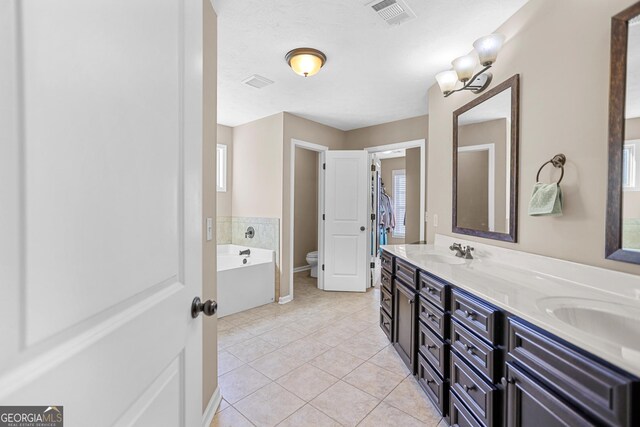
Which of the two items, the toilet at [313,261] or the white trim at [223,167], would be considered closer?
the white trim at [223,167]

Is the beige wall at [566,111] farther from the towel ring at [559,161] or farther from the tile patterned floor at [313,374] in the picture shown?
the tile patterned floor at [313,374]

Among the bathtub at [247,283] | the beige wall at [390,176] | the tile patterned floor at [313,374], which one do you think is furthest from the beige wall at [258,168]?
the beige wall at [390,176]

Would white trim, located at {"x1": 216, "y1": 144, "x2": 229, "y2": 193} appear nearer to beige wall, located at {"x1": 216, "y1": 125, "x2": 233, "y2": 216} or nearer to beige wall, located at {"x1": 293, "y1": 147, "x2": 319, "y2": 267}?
beige wall, located at {"x1": 216, "y1": 125, "x2": 233, "y2": 216}

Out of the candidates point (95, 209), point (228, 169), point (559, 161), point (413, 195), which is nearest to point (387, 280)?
point (559, 161)

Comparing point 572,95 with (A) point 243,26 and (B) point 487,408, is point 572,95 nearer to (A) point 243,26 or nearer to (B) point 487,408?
(B) point 487,408

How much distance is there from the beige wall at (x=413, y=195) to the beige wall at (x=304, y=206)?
6.17ft

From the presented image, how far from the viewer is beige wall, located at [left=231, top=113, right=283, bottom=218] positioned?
3900mm

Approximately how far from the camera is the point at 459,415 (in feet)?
4.93

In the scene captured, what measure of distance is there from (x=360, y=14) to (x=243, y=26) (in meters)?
0.80

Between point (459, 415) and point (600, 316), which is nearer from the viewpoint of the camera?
point (600, 316)

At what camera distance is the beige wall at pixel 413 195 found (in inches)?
183

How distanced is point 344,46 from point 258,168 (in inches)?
88.9

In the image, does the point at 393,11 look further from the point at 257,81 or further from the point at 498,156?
the point at 257,81

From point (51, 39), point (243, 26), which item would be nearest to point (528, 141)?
point (243, 26)
